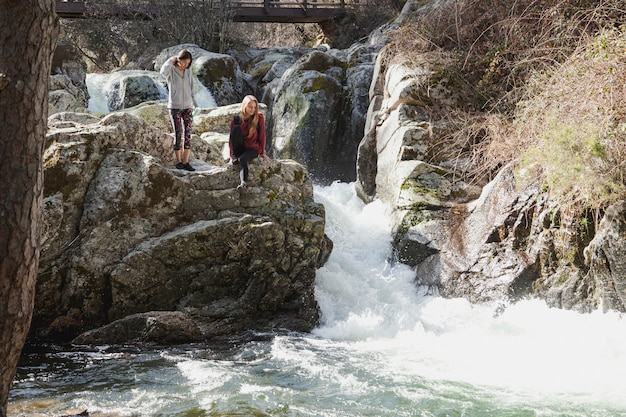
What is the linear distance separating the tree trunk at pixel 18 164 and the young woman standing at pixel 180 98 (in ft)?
16.0

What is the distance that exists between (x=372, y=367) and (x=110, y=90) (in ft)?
39.2

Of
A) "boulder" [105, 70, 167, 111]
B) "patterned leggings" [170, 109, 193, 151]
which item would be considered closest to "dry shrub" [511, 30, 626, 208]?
"patterned leggings" [170, 109, 193, 151]

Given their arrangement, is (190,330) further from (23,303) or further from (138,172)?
(23,303)

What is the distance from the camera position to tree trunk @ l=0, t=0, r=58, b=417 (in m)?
3.19

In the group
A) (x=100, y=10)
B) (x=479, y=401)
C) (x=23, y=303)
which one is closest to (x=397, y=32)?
(x=479, y=401)

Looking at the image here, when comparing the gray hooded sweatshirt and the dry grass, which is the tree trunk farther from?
the dry grass

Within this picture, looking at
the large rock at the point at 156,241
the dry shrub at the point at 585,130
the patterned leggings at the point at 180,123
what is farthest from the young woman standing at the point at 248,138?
the dry shrub at the point at 585,130

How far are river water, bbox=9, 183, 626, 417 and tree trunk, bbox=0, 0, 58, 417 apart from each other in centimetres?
188

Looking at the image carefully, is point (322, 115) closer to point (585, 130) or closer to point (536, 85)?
point (536, 85)

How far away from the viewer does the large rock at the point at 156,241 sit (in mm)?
7258

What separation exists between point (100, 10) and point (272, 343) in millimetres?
18597

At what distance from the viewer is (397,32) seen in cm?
1219

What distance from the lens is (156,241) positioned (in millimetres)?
7531

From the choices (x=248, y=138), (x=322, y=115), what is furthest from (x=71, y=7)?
(x=248, y=138)
